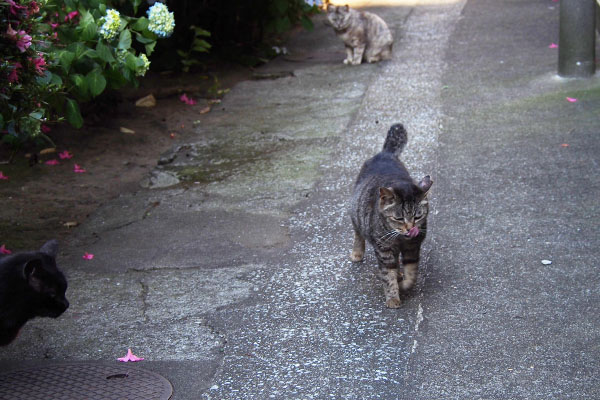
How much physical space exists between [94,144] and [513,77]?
185 inches

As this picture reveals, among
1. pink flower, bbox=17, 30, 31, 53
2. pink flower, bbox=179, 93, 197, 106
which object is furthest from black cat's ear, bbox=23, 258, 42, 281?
pink flower, bbox=179, 93, 197, 106

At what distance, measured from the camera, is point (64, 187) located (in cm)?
641

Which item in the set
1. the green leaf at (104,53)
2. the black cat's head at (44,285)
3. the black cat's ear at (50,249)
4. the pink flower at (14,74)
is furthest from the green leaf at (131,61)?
the black cat's head at (44,285)

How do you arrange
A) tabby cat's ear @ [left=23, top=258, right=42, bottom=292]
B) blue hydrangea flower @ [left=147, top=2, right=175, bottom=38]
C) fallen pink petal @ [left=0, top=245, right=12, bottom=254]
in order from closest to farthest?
tabby cat's ear @ [left=23, top=258, right=42, bottom=292] → fallen pink petal @ [left=0, top=245, right=12, bottom=254] → blue hydrangea flower @ [left=147, top=2, right=175, bottom=38]

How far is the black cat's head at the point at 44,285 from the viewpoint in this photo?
3.67 meters

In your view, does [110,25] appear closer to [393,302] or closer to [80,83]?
[80,83]

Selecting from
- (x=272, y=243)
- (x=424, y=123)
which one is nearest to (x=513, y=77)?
Result: (x=424, y=123)

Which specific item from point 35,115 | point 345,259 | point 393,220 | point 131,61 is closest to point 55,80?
point 35,115

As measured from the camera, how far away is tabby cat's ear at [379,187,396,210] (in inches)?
159

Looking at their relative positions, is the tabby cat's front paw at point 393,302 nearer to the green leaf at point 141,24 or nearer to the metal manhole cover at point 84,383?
the metal manhole cover at point 84,383

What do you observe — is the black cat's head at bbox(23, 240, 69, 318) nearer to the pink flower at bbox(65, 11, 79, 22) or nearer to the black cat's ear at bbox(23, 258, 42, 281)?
the black cat's ear at bbox(23, 258, 42, 281)

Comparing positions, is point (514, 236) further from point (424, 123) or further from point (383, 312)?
point (424, 123)

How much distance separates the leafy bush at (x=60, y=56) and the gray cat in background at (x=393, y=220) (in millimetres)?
2020

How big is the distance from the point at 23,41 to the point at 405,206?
2.24 m
